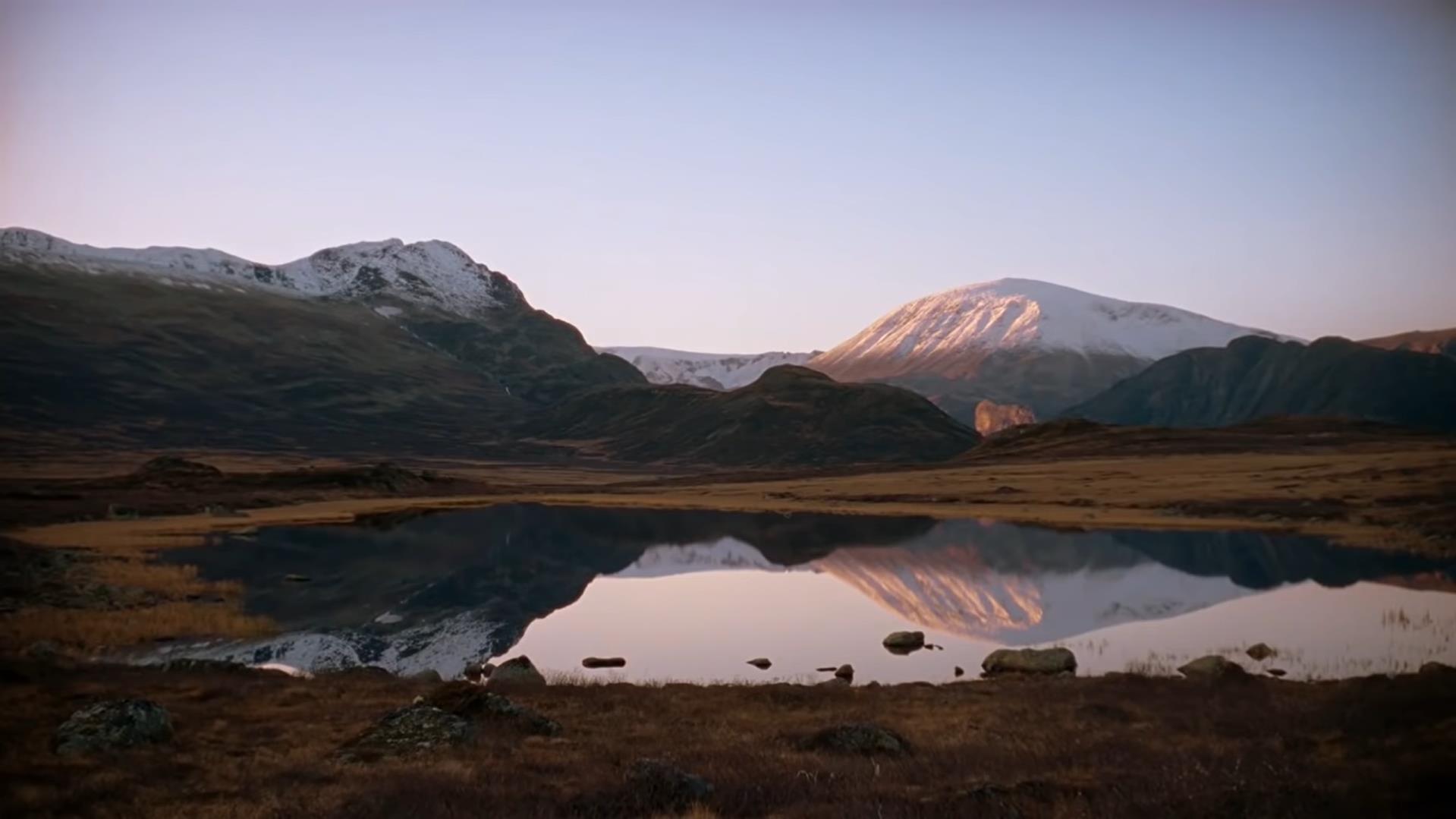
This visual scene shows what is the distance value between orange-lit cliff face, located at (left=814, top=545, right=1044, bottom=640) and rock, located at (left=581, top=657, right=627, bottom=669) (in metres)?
15.4

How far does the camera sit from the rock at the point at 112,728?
1983 cm

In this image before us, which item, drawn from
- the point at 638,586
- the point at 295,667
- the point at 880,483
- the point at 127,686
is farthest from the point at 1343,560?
the point at 880,483

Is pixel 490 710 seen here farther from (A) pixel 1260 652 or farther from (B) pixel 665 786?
(A) pixel 1260 652

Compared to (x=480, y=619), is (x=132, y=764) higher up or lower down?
higher up

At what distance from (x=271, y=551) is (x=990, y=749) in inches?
2663

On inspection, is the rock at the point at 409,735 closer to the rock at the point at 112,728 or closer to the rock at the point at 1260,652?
the rock at the point at 112,728

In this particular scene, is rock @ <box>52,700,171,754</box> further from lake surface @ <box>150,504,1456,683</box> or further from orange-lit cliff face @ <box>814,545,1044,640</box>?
orange-lit cliff face @ <box>814,545,1044,640</box>

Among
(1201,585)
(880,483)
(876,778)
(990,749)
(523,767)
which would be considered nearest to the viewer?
(876,778)

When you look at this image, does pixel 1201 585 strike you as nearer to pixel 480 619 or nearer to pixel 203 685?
pixel 480 619

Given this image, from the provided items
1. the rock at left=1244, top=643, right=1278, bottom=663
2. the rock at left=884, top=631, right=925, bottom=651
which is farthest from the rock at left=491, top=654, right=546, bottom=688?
the rock at left=1244, top=643, right=1278, bottom=663

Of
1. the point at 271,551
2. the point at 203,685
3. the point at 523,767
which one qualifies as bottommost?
the point at 271,551

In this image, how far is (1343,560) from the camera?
65.0 metres

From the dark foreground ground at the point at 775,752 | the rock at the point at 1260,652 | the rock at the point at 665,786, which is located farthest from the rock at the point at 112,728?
the rock at the point at 1260,652

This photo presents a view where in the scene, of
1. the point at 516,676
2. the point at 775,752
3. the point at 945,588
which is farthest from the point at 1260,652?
the point at 516,676
